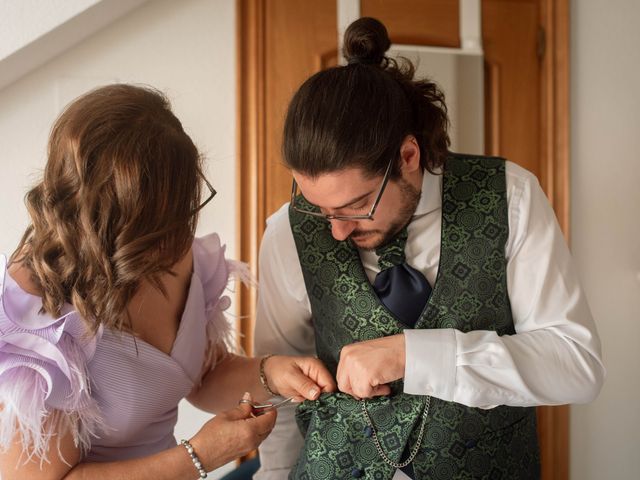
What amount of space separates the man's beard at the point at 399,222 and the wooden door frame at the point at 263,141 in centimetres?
94

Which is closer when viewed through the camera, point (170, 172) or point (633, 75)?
point (170, 172)

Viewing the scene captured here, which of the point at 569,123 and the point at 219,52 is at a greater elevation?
the point at 219,52

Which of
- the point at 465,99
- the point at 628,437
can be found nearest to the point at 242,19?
the point at 465,99

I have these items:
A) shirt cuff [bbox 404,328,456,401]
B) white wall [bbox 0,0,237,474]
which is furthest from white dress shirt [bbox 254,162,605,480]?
white wall [bbox 0,0,237,474]

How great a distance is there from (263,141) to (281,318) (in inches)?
Result: 37.8

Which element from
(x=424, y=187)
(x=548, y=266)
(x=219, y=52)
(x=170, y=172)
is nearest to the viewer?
(x=170, y=172)

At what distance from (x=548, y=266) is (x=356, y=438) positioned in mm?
490

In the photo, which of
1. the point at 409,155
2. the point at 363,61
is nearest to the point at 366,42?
the point at 363,61

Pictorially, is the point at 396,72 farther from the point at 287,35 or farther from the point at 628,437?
the point at 628,437

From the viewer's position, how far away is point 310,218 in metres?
1.39

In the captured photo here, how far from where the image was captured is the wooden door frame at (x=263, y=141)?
2.28 metres

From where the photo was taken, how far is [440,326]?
1.26m

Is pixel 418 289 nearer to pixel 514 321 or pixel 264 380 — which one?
pixel 514 321

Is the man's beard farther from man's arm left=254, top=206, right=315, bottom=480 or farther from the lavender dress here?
the lavender dress
